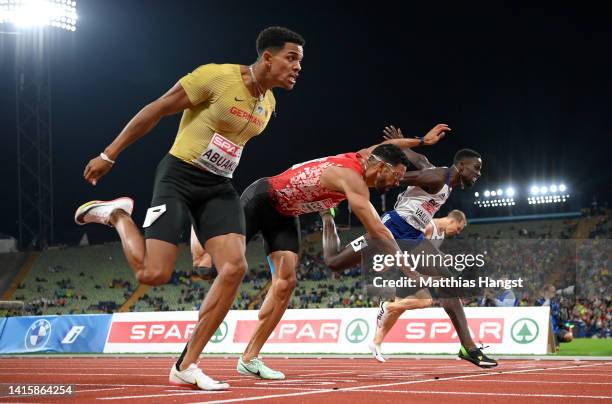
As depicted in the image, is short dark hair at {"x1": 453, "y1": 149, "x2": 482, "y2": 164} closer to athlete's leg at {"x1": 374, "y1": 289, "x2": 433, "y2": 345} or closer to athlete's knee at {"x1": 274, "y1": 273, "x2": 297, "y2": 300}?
athlete's leg at {"x1": 374, "y1": 289, "x2": 433, "y2": 345}

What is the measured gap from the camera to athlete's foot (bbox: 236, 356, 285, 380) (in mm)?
6750

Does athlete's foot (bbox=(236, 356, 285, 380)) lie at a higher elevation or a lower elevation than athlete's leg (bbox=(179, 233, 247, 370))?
lower

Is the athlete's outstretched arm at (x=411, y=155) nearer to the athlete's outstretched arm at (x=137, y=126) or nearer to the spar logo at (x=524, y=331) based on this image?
the athlete's outstretched arm at (x=137, y=126)

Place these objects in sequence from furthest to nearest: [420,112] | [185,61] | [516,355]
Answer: [420,112] < [185,61] < [516,355]

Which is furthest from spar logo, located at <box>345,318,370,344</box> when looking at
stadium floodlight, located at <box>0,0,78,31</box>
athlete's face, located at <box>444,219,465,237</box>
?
stadium floodlight, located at <box>0,0,78,31</box>

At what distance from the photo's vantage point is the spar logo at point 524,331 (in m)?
13.2

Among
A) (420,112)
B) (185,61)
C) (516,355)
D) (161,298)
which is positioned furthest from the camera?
(420,112)

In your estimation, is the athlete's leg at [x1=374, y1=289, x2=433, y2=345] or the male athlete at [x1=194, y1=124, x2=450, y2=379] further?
the athlete's leg at [x1=374, y1=289, x2=433, y2=345]

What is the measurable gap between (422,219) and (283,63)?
4.08 metres

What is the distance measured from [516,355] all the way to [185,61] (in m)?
31.9

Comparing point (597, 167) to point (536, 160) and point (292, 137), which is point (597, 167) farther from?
point (292, 137)

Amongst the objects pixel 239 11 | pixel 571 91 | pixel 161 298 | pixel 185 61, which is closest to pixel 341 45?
pixel 239 11

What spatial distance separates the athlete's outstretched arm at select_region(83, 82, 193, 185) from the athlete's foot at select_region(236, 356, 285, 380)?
2407 mm

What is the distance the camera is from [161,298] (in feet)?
102
